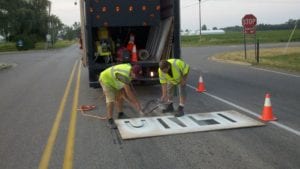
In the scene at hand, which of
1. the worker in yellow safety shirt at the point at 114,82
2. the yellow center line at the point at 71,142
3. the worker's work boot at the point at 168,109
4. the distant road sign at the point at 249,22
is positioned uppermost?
the distant road sign at the point at 249,22

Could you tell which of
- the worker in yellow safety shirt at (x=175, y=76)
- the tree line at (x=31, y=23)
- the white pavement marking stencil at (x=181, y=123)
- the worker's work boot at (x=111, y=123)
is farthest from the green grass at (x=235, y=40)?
the worker's work boot at (x=111, y=123)

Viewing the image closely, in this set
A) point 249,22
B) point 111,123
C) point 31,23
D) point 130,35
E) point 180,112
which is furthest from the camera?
point 31,23

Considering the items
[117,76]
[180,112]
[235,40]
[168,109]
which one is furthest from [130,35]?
[235,40]

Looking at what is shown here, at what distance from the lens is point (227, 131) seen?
746cm

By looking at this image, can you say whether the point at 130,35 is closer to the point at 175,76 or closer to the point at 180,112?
the point at 175,76

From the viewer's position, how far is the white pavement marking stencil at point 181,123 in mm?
7523

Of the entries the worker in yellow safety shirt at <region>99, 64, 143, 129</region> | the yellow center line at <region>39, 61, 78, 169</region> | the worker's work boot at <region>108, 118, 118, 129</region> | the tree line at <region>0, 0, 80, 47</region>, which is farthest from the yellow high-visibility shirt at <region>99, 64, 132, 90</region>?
the tree line at <region>0, 0, 80, 47</region>

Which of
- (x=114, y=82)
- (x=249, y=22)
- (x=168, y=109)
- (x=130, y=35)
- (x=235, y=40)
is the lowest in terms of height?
(x=168, y=109)

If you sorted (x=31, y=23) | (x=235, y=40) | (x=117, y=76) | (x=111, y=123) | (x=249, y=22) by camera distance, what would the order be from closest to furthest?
(x=117, y=76) < (x=111, y=123) < (x=249, y=22) < (x=235, y=40) < (x=31, y=23)

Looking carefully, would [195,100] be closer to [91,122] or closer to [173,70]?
[173,70]

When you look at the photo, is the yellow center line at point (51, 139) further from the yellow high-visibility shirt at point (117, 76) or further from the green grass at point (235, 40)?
the green grass at point (235, 40)

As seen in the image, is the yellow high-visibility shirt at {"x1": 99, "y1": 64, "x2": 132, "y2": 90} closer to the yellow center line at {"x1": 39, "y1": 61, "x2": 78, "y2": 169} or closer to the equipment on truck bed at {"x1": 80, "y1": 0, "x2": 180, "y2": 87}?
the yellow center line at {"x1": 39, "y1": 61, "x2": 78, "y2": 169}

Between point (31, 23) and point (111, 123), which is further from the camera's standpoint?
point (31, 23)

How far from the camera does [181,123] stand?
8.15m
